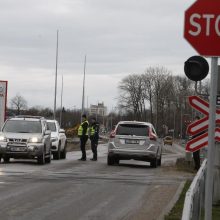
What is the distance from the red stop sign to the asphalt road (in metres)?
4.99

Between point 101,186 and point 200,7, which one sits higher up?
point 200,7

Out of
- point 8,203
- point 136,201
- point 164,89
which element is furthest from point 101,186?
point 164,89

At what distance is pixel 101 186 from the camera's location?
16.5 metres

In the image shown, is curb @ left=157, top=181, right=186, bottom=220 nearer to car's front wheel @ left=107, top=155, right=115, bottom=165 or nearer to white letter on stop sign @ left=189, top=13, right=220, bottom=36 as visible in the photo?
white letter on stop sign @ left=189, top=13, right=220, bottom=36

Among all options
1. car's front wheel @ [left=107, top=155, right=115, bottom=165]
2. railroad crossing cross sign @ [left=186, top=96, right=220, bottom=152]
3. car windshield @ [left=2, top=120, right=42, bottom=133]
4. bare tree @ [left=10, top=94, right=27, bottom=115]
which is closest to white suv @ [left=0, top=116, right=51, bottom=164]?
car windshield @ [left=2, top=120, right=42, bottom=133]

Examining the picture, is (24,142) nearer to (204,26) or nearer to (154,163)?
(154,163)

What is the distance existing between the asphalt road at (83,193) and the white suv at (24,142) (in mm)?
2420

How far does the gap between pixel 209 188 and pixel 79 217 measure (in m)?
4.90

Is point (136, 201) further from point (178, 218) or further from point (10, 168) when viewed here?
point (10, 168)

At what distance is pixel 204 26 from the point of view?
688cm

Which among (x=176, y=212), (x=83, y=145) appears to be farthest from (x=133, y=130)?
(x=176, y=212)

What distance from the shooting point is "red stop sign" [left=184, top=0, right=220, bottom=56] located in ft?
22.5

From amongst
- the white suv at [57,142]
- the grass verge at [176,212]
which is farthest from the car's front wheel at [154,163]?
the grass verge at [176,212]

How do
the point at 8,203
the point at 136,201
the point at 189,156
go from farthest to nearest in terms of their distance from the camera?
the point at 189,156, the point at 136,201, the point at 8,203
